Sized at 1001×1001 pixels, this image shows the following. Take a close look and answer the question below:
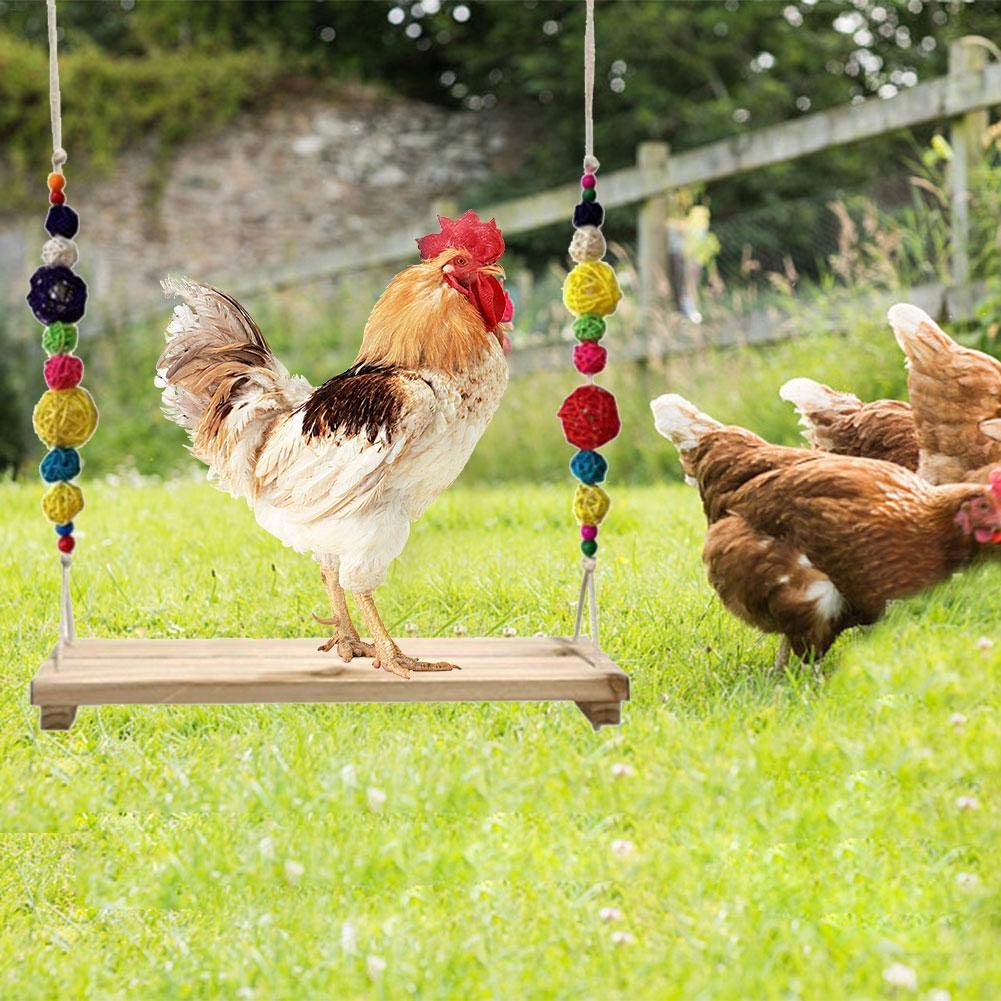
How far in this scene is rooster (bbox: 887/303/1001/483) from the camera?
11.7ft

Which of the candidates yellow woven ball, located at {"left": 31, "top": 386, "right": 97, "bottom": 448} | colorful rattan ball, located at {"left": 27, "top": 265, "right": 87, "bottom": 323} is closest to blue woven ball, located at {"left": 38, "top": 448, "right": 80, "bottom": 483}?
yellow woven ball, located at {"left": 31, "top": 386, "right": 97, "bottom": 448}

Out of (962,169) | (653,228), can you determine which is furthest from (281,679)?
(653,228)

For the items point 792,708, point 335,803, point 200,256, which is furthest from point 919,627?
point 200,256

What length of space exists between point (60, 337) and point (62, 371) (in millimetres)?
78

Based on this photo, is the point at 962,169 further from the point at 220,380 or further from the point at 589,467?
the point at 220,380

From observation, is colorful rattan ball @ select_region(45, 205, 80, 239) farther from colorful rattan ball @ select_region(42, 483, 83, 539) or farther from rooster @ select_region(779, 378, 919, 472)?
rooster @ select_region(779, 378, 919, 472)

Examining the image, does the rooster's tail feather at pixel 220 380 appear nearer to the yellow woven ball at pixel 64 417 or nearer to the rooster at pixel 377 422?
the rooster at pixel 377 422

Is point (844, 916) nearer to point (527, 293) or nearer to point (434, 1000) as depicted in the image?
point (434, 1000)

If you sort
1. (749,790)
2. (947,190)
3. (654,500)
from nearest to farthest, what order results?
1. (749,790)
2. (654,500)
3. (947,190)

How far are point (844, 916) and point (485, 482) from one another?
5.48 m

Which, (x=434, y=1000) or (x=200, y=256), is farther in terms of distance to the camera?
(x=200, y=256)

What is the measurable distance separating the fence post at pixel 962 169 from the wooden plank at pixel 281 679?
4057 millimetres

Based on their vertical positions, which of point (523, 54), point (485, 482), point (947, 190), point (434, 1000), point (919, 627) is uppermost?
point (523, 54)

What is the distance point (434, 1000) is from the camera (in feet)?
7.25
